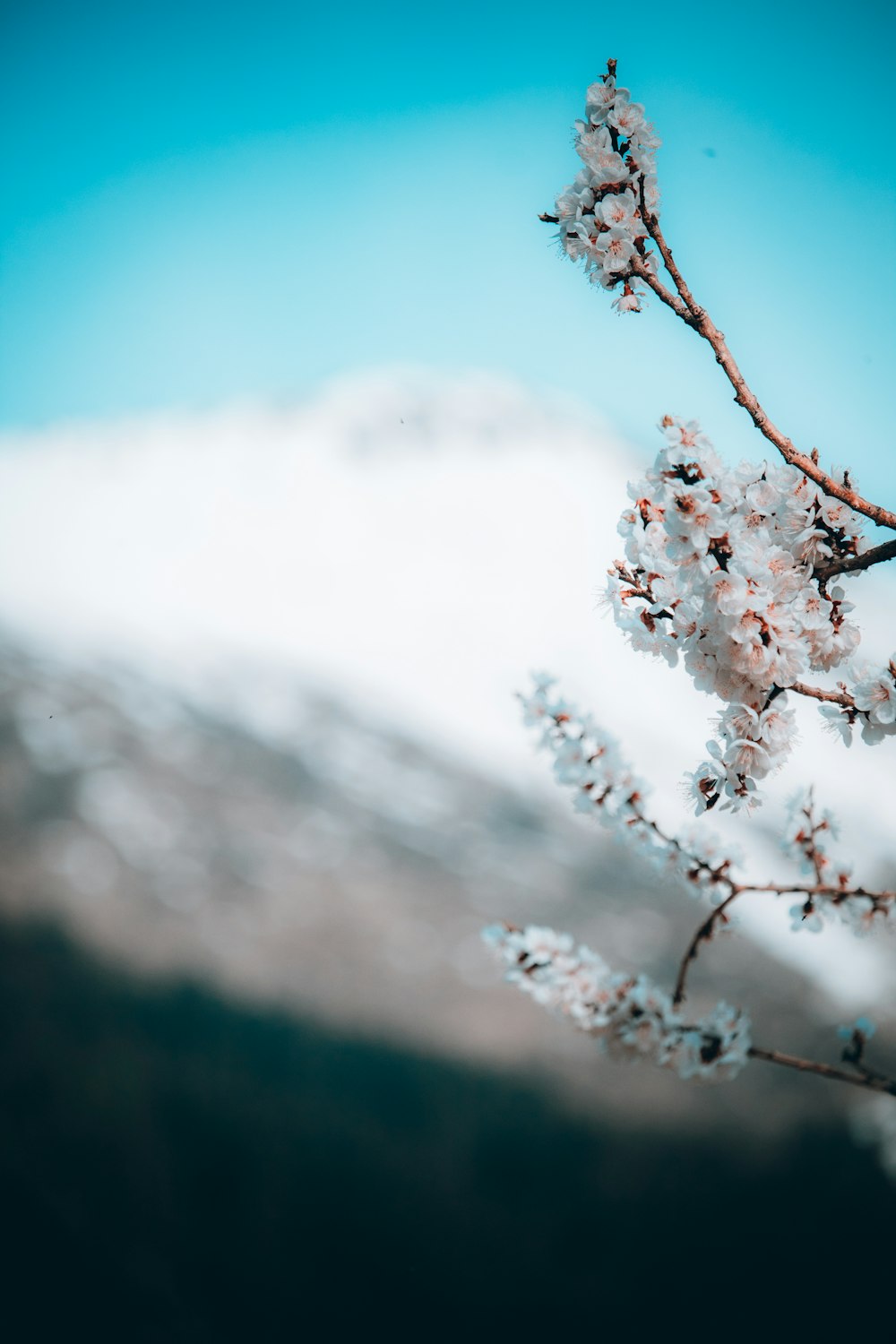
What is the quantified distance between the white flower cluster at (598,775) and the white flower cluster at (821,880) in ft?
0.74

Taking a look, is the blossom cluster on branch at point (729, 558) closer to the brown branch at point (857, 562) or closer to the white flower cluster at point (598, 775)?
the brown branch at point (857, 562)

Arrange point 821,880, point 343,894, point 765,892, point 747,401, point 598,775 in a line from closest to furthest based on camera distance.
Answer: point 747,401 → point 765,892 → point 821,880 → point 598,775 → point 343,894

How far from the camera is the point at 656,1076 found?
44.0 feet

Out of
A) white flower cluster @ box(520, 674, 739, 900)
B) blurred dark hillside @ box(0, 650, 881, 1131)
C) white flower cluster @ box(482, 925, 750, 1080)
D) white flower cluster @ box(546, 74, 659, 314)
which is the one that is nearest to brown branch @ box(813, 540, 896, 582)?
white flower cluster @ box(546, 74, 659, 314)

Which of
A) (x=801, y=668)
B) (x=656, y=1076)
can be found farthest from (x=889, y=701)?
(x=656, y=1076)

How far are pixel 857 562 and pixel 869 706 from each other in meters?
0.30

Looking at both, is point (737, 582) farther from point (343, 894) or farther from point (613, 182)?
point (343, 894)

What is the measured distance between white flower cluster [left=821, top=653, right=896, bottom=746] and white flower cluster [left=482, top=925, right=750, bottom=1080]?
0.95 meters

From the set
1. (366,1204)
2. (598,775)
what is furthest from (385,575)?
(598,775)

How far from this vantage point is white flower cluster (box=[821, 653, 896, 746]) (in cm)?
147

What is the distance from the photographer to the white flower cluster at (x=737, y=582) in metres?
1.42

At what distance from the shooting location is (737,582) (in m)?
1.41

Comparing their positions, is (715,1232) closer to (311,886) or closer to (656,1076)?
(656,1076)

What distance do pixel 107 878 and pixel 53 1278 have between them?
666 centimetres
